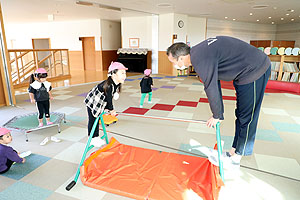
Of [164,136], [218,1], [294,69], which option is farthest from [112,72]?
[294,69]

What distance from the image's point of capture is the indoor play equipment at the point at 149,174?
6.42ft

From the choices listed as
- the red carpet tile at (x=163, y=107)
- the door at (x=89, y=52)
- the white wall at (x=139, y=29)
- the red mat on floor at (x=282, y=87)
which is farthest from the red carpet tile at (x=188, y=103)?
the door at (x=89, y=52)

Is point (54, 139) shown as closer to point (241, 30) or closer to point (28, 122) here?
point (28, 122)

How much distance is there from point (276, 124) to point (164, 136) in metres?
2.26

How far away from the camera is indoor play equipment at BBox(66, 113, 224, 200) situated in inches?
77.0

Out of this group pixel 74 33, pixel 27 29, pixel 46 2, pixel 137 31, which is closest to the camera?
pixel 46 2

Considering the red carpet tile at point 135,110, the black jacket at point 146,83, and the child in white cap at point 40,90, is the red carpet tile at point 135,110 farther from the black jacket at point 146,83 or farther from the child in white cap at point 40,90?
the child in white cap at point 40,90

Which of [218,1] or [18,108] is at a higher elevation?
[218,1]

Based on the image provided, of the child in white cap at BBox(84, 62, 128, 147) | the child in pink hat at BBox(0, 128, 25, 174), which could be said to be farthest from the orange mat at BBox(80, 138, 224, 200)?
the child in pink hat at BBox(0, 128, 25, 174)

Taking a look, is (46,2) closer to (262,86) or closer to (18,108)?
(18,108)

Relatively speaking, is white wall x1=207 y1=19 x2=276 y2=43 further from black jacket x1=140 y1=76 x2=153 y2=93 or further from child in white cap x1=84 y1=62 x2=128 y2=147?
child in white cap x1=84 y1=62 x2=128 y2=147

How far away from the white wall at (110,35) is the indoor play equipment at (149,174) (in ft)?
34.8

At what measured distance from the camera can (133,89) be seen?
700cm

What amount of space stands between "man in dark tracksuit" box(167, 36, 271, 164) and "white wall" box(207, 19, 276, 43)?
36.5 ft
